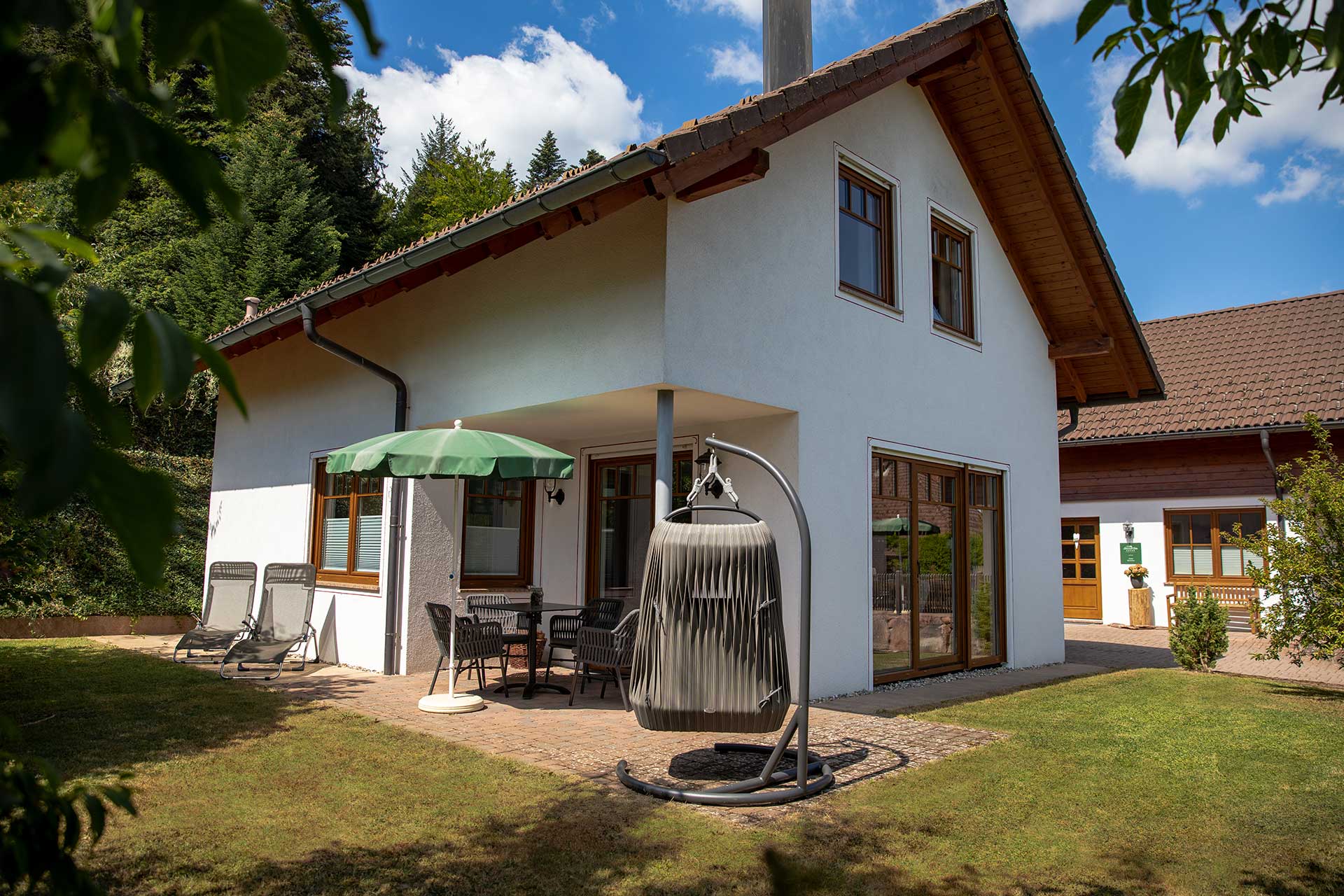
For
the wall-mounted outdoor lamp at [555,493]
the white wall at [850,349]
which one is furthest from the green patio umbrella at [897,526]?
the wall-mounted outdoor lamp at [555,493]

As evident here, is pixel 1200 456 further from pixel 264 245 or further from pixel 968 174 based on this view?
pixel 264 245

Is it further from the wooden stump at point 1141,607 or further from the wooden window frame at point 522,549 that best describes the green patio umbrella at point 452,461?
the wooden stump at point 1141,607

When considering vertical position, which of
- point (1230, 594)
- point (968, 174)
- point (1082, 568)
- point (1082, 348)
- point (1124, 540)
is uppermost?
point (968, 174)

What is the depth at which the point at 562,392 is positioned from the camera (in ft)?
25.3

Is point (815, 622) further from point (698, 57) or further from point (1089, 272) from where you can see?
point (698, 57)

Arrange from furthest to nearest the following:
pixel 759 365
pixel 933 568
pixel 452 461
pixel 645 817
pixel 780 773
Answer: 1. pixel 933 568
2. pixel 759 365
3. pixel 452 461
4. pixel 780 773
5. pixel 645 817

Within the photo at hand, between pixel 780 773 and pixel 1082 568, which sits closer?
pixel 780 773

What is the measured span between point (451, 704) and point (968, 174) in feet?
27.1

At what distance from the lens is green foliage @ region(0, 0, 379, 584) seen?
691 mm

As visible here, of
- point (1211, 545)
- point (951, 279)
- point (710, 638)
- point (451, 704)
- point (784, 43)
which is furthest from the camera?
point (1211, 545)

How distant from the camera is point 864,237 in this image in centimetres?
932

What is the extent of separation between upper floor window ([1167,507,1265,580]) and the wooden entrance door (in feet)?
4.43

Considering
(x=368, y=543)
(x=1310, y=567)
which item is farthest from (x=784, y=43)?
(x=1310, y=567)

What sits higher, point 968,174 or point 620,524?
point 968,174
